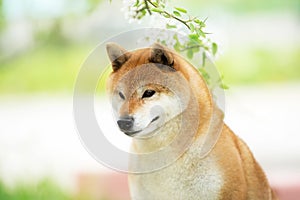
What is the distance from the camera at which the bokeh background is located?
2715 millimetres

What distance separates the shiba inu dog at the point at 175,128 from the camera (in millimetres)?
1169

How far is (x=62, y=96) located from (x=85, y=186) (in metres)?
1.31

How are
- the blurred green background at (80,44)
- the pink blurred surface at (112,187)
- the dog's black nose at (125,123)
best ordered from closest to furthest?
the dog's black nose at (125,123) < the pink blurred surface at (112,187) < the blurred green background at (80,44)

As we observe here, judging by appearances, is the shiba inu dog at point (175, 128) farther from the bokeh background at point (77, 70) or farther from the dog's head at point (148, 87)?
the bokeh background at point (77, 70)

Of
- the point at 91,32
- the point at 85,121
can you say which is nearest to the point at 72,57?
the point at 91,32

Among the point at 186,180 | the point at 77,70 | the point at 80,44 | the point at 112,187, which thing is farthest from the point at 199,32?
the point at 80,44

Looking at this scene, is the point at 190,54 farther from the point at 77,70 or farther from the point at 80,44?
the point at 80,44

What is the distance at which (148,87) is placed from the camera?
3.84ft

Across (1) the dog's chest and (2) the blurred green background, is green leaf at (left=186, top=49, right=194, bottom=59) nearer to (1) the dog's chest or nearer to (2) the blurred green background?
(1) the dog's chest

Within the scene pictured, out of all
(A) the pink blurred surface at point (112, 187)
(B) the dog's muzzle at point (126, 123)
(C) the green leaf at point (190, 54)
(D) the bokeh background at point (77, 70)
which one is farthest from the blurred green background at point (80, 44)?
(B) the dog's muzzle at point (126, 123)

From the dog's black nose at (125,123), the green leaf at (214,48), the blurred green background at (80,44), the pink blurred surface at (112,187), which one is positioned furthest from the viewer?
the blurred green background at (80,44)

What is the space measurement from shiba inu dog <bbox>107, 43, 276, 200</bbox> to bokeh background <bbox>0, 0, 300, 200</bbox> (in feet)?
3.55

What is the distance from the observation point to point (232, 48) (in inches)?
142

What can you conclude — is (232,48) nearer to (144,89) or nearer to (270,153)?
(270,153)
